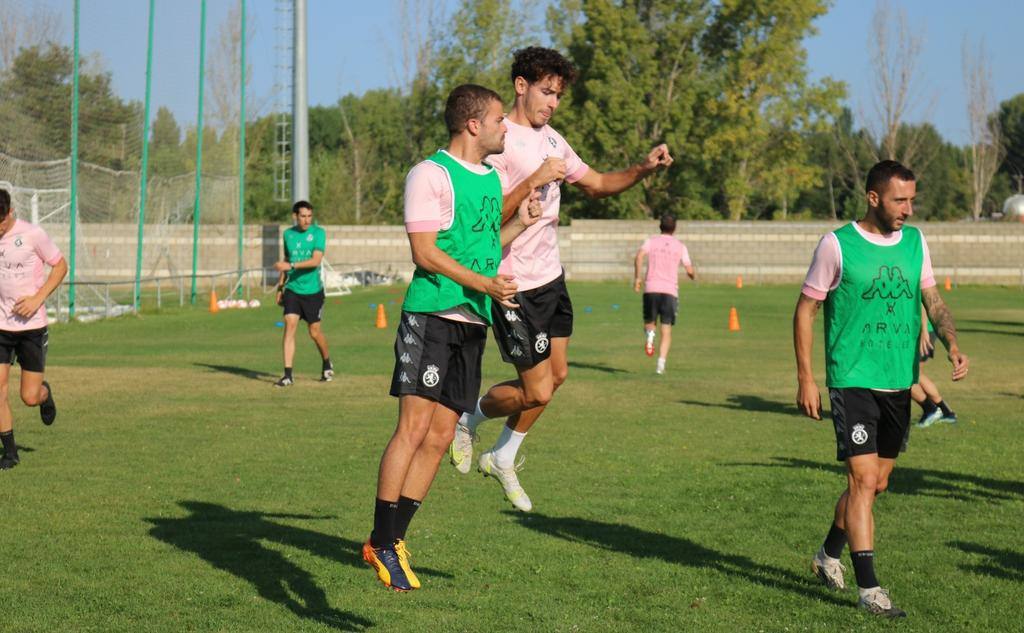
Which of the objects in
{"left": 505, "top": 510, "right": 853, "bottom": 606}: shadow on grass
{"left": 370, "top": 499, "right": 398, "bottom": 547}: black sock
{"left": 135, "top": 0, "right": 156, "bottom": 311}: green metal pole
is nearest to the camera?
{"left": 370, "top": 499, "right": 398, "bottom": 547}: black sock

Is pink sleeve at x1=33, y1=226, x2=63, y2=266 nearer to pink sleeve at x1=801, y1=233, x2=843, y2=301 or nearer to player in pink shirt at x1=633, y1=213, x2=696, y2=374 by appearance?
pink sleeve at x1=801, y1=233, x2=843, y2=301

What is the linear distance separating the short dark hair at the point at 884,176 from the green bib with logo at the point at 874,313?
0.24 metres

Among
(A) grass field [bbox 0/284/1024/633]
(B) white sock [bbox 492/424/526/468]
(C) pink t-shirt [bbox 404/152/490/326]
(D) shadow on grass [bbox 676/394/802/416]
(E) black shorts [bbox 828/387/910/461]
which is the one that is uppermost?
(C) pink t-shirt [bbox 404/152/490/326]

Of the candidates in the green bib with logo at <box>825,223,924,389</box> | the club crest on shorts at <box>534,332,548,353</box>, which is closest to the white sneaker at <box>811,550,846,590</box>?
the green bib with logo at <box>825,223,924,389</box>

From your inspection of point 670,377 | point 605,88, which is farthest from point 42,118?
point 605,88

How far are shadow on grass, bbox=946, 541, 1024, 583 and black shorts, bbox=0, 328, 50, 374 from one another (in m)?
7.08

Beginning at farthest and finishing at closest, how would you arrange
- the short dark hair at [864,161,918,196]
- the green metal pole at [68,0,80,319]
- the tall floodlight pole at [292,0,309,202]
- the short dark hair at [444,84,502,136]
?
the tall floodlight pole at [292,0,309,202], the green metal pole at [68,0,80,319], the short dark hair at [864,161,918,196], the short dark hair at [444,84,502,136]

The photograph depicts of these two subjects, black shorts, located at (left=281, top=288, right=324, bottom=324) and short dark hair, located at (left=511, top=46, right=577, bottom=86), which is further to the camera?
black shorts, located at (left=281, top=288, right=324, bottom=324)

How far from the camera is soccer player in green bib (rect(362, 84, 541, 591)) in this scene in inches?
233

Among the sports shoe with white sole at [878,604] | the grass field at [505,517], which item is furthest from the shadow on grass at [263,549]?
the sports shoe with white sole at [878,604]

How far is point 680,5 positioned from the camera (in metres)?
65.9

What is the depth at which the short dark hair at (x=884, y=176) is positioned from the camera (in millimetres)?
6367

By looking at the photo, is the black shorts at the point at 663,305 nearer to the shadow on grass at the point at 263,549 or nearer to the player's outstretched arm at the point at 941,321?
the shadow on grass at the point at 263,549

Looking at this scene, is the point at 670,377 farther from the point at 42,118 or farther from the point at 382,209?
Answer: the point at 382,209
